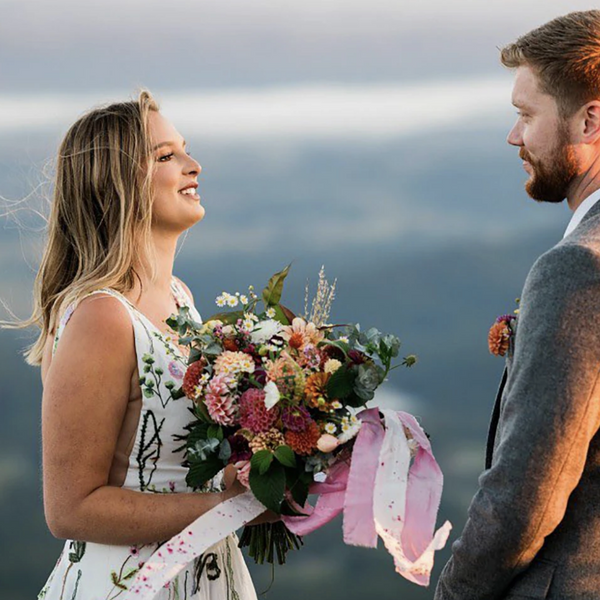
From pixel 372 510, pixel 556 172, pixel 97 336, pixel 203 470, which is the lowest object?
pixel 372 510

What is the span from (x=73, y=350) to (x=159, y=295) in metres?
0.63

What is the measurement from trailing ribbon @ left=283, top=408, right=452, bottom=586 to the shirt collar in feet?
2.92

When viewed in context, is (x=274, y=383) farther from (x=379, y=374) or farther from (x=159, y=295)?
(x=159, y=295)

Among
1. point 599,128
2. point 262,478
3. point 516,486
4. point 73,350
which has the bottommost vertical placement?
point 262,478

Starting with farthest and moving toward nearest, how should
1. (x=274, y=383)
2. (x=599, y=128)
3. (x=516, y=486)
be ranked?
(x=274, y=383), (x=599, y=128), (x=516, y=486)

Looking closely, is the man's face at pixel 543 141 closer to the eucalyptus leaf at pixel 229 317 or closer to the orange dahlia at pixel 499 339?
the orange dahlia at pixel 499 339

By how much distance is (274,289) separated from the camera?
342cm

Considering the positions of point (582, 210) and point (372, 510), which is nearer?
point (582, 210)

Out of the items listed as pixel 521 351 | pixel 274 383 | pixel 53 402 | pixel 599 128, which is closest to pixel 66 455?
pixel 53 402

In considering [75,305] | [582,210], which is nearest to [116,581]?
[75,305]

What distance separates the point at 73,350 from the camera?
3.14m

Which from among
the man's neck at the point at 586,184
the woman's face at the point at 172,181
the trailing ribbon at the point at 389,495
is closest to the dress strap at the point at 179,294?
the woman's face at the point at 172,181

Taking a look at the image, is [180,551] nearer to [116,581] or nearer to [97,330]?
[116,581]

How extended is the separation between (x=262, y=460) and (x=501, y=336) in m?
0.86
